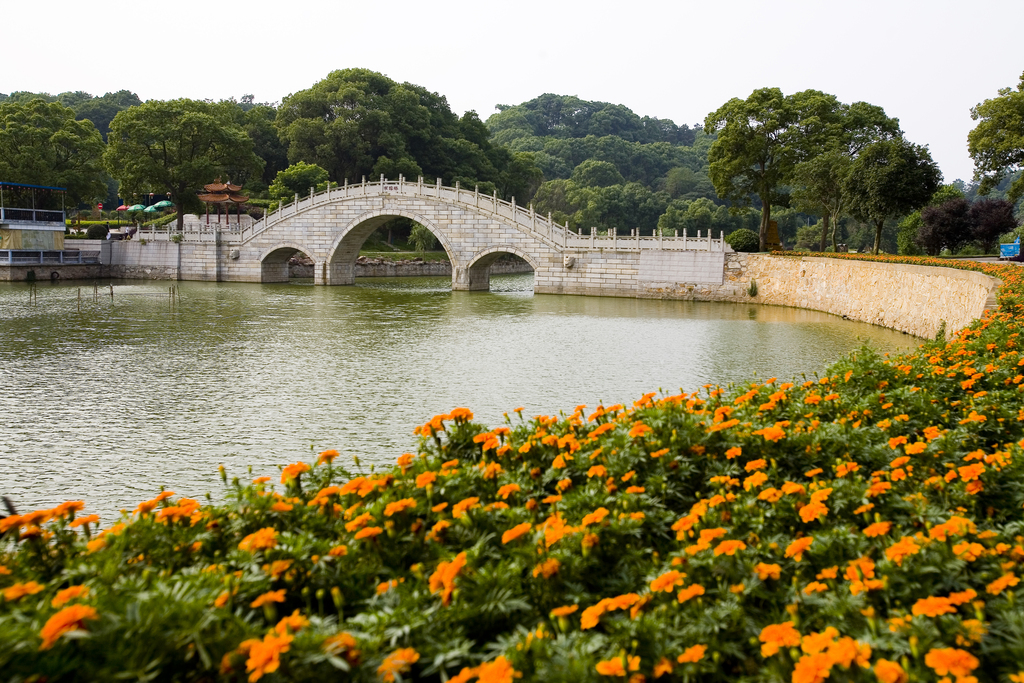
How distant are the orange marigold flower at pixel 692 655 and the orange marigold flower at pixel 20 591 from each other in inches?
86.0

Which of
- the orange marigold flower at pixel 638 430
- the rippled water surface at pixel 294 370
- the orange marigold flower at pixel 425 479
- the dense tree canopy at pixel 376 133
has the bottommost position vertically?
the rippled water surface at pixel 294 370

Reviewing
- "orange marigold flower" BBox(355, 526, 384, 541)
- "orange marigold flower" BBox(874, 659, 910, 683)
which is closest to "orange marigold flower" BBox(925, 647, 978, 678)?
"orange marigold flower" BBox(874, 659, 910, 683)

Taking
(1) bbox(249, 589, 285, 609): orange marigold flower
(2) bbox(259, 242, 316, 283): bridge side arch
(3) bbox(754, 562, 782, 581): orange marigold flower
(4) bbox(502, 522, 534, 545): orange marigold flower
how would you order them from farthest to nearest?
1. (2) bbox(259, 242, 316, 283): bridge side arch
2. (4) bbox(502, 522, 534, 545): orange marigold flower
3. (3) bbox(754, 562, 782, 581): orange marigold flower
4. (1) bbox(249, 589, 285, 609): orange marigold flower

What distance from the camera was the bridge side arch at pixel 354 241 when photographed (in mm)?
33812

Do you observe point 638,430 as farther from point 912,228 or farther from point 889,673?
point 912,228

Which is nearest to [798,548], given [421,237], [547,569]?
[547,569]

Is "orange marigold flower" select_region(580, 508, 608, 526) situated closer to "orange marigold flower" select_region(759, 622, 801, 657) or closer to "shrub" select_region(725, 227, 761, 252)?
"orange marigold flower" select_region(759, 622, 801, 657)

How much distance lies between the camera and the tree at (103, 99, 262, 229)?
40.8 metres

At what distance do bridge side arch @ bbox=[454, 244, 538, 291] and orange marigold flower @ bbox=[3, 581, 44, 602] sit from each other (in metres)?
29.5

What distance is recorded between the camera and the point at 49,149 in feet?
133

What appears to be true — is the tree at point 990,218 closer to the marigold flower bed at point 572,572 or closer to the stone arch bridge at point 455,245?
the stone arch bridge at point 455,245

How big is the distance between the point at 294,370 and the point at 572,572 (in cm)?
1109

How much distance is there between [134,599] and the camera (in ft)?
8.89

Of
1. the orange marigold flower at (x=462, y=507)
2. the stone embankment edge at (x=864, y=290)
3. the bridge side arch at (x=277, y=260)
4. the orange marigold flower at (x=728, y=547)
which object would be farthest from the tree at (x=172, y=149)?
the orange marigold flower at (x=728, y=547)
